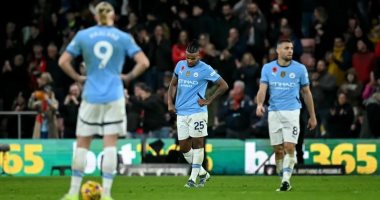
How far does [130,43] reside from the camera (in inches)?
575

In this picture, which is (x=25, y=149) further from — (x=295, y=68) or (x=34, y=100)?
(x=295, y=68)

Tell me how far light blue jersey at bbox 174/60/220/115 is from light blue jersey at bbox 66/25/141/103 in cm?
602

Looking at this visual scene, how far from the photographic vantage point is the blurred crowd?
2866cm

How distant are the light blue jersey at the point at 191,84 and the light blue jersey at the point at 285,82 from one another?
131 centimetres

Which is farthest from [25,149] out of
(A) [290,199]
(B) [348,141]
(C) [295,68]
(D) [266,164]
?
(A) [290,199]

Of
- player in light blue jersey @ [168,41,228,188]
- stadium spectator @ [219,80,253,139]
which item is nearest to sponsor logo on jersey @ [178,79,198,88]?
player in light blue jersey @ [168,41,228,188]

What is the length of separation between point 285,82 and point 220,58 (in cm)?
996

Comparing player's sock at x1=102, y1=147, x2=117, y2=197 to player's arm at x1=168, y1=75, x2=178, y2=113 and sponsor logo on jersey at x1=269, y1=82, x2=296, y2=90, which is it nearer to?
sponsor logo on jersey at x1=269, y1=82, x2=296, y2=90

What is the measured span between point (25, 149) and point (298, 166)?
6.92 metres

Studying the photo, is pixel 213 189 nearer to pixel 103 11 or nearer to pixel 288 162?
pixel 288 162

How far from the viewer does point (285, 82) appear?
1973 cm

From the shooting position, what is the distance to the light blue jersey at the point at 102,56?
1450 cm

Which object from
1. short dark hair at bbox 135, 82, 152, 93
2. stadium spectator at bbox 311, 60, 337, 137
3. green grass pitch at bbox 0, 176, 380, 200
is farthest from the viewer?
stadium spectator at bbox 311, 60, 337, 137

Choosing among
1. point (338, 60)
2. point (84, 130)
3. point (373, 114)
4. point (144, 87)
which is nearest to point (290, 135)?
point (84, 130)
